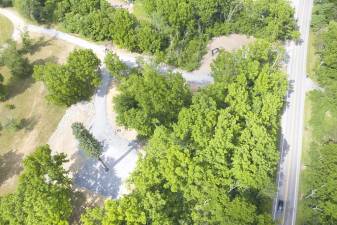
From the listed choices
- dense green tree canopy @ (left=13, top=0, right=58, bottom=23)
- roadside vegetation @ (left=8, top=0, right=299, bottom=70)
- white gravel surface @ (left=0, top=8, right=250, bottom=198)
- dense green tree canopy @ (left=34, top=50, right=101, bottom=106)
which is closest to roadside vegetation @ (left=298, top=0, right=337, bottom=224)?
roadside vegetation @ (left=8, top=0, right=299, bottom=70)

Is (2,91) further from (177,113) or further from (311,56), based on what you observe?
(311,56)

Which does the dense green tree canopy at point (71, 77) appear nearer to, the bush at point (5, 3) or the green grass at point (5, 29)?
the green grass at point (5, 29)

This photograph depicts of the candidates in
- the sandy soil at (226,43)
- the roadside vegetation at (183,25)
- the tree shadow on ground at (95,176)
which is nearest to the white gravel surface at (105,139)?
the tree shadow on ground at (95,176)

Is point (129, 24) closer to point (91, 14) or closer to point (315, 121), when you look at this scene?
point (91, 14)

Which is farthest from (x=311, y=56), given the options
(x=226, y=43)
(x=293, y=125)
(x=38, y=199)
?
(x=38, y=199)

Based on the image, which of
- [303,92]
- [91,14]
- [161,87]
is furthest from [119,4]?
[303,92]

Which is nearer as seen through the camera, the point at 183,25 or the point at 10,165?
the point at 10,165

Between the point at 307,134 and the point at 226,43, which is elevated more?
the point at 226,43
